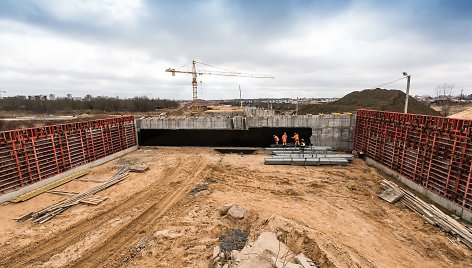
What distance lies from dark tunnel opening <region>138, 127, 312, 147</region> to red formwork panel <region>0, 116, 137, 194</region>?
562cm

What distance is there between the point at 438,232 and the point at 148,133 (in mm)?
24297

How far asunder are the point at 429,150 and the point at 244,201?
9567 millimetres

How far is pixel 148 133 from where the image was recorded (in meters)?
26.2

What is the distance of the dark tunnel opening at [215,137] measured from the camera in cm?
2489

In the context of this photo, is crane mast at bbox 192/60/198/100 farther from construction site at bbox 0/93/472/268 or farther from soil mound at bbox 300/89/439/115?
construction site at bbox 0/93/472/268

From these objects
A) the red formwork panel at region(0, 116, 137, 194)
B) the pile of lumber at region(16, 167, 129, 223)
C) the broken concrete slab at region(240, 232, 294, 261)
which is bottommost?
the pile of lumber at region(16, 167, 129, 223)

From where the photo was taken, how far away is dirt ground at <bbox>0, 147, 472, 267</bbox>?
7.62 meters

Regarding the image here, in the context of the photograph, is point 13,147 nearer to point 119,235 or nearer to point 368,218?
point 119,235

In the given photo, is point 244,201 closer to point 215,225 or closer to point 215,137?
point 215,225

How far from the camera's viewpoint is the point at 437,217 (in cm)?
988

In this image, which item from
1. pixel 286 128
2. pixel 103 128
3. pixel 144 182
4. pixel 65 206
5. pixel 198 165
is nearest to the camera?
pixel 65 206

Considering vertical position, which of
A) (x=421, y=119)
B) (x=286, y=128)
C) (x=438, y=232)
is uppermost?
(x=421, y=119)

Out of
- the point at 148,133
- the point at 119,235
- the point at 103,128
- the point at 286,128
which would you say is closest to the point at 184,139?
the point at 148,133

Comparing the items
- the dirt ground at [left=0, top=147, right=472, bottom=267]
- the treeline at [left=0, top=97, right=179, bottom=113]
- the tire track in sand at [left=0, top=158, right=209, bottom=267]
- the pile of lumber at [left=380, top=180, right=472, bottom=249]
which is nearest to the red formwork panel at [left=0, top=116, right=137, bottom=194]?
the dirt ground at [left=0, top=147, right=472, bottom=267]
